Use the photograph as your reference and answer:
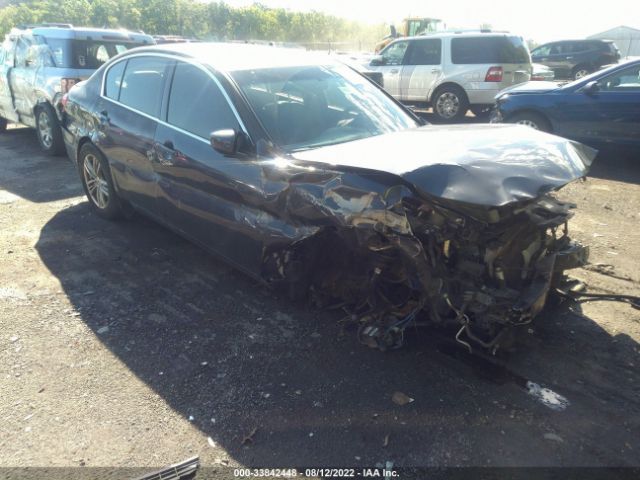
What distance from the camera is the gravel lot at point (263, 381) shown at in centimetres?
248

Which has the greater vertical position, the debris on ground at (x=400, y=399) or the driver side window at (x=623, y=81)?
the driver side window at (x=623, y=81)

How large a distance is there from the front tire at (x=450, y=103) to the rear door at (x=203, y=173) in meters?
Answer: 8.31

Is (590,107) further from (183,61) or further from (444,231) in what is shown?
(183,61)

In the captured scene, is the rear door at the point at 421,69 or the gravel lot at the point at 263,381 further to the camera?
the rear door at the point at 421,69

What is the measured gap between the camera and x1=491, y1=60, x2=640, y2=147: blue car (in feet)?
24.1

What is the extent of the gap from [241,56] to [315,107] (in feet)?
2.71

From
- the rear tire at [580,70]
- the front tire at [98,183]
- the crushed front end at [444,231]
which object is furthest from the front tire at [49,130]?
the rear tire at [580,70]

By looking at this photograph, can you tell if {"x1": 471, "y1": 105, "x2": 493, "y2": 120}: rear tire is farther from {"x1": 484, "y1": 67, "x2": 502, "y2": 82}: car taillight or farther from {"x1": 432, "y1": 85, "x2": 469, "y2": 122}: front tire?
{"x1": 484, "y1": 67, "x2": 502, "y2": 82}: car taillight

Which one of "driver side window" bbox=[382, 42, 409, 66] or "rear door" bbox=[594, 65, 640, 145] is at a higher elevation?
"driver side window" bbox=[382, 42, 409, 66]

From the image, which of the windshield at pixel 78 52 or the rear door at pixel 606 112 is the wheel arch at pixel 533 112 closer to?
the rear door at pixel 606 112

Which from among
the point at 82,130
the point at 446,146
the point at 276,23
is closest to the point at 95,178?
the point at 82,130

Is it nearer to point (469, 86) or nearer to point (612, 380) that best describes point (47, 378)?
point (612, 380)

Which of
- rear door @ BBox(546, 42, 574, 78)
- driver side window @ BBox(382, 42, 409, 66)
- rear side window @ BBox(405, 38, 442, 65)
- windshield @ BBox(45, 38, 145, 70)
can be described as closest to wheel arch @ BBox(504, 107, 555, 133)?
rear side window @ BBox(405, 38, 442, 65)

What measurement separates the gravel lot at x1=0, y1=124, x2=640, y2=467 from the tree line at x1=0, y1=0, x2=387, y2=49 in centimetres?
2629
